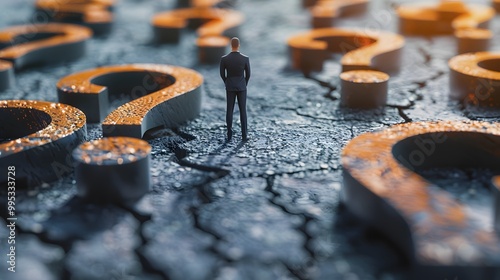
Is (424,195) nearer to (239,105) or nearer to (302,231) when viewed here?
(302,231)

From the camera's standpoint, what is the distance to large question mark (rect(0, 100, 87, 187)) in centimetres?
647

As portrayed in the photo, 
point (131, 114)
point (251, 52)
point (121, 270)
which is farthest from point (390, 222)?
point (251, 52)

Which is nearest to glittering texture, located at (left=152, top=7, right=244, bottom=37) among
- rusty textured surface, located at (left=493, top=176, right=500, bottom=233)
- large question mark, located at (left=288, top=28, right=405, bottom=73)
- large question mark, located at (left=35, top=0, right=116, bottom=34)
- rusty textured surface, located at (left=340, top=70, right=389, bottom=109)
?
large question mark, located at (left=35, top=0, right=116, bottom=34)

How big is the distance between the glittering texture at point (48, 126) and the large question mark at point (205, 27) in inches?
157

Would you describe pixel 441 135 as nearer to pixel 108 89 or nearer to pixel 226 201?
pixel 226 201

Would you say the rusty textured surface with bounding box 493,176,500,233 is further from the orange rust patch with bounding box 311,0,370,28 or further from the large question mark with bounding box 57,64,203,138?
the orange rust patch with bounding box 311,0,370,28

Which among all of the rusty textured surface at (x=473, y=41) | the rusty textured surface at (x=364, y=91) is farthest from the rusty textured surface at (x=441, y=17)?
the rusty textured surface at (x=364, y=91)

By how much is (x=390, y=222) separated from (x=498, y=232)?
83 centimetres

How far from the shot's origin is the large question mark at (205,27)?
11.3 meters

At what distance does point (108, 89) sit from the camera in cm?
963

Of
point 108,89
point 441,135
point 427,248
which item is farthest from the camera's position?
point 108,89

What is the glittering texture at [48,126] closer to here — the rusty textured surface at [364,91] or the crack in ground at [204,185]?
the crack in ground at [204,185]

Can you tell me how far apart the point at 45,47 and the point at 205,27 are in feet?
10.3

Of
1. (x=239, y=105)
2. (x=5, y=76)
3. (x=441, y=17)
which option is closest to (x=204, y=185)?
(x=239, y=105)
